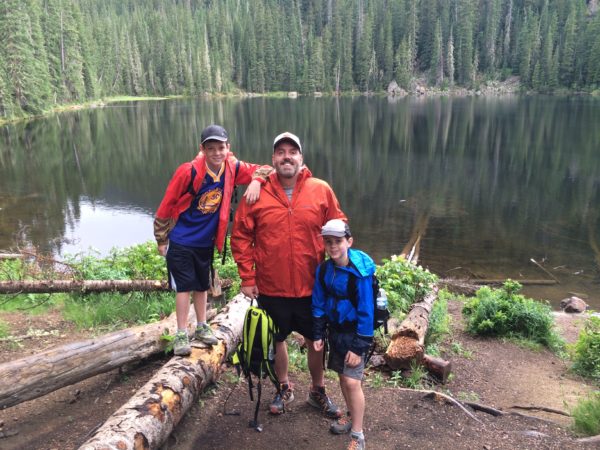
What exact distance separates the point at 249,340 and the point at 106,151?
→ 32.1 m

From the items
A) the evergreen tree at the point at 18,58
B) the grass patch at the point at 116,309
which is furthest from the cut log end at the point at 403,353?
the evergreen tree at the point at 18,58

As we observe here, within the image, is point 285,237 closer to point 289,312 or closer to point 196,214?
point 289,312

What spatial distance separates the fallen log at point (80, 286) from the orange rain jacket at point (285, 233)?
3.36 meters

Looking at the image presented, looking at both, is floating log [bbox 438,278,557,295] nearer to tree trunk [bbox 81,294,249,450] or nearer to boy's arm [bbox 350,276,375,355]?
tree trunk [bbox 81,294,249,450]

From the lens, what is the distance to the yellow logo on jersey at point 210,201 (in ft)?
13.9

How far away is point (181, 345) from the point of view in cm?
434

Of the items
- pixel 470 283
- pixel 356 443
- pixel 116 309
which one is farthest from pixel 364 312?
pixel 470 283

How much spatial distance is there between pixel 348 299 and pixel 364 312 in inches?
6.2

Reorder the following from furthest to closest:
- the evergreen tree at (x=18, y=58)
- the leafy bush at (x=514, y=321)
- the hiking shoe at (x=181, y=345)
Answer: the evergreen tree at (x=18, y=58)
the leafy bush at (x=514, y=321)
the hiking shoe at (x=181, y=345)

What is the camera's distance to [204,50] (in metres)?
105

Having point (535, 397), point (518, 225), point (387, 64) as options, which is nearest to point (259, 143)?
point (518, 225)

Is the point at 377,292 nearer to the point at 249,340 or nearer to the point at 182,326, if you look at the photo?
the point at 249,340

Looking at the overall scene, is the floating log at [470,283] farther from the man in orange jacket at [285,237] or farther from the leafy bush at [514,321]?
the man in orange jacket at [285,237]

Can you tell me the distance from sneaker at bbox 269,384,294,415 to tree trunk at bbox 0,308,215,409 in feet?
4.50
